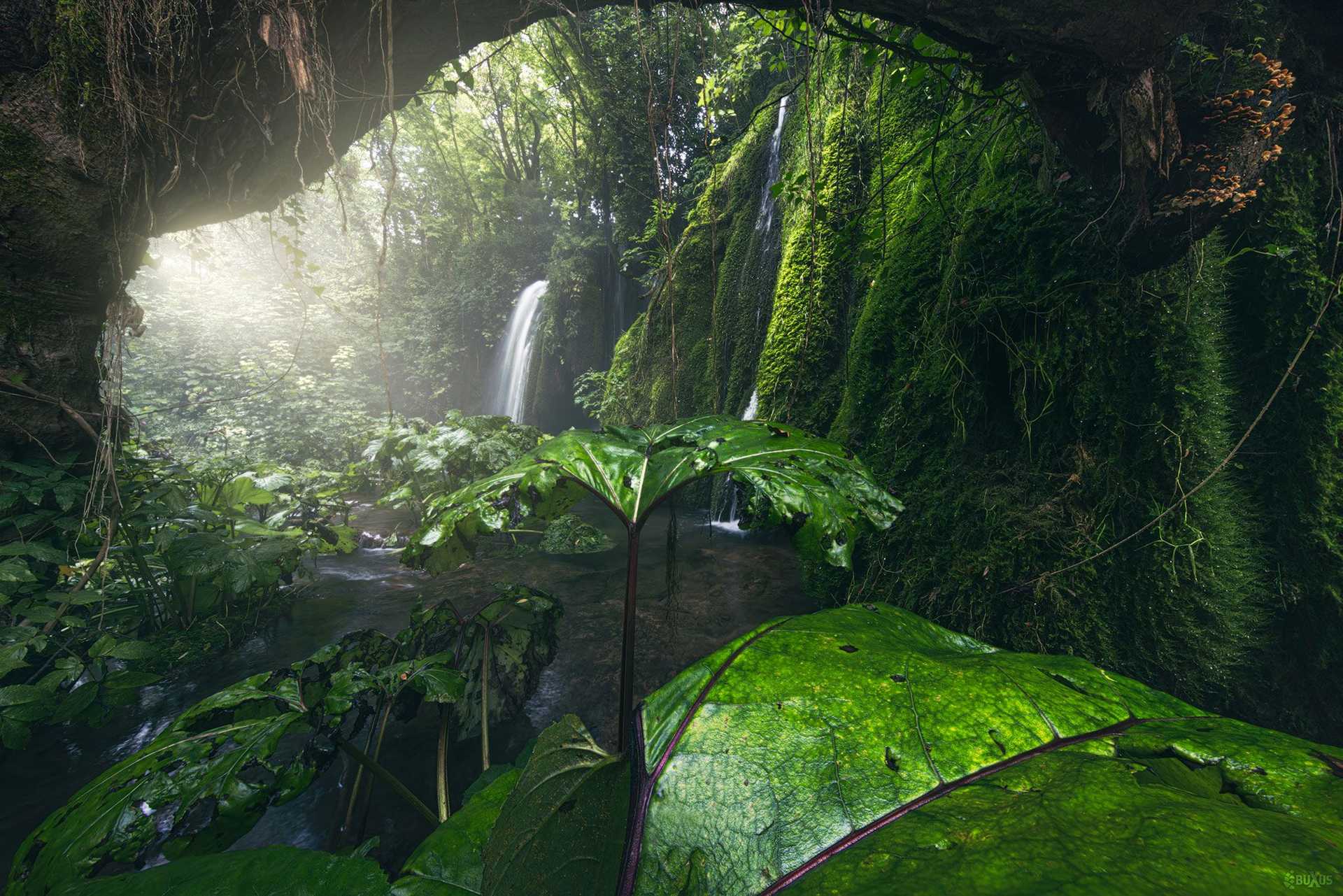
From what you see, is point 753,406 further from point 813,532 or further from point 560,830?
point 560,830

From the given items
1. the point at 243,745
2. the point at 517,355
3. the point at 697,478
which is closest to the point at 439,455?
the point at 243,745

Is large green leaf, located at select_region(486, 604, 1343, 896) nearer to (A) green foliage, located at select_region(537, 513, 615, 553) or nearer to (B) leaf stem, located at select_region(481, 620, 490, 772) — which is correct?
(B) leaf stem, located at select_region(481, 620, 490, 772)

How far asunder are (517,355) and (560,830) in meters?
16.8

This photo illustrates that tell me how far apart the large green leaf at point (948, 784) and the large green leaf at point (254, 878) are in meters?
0.25

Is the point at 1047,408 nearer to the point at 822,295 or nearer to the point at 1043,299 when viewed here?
the point at 1043,299

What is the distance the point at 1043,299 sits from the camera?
2.02m

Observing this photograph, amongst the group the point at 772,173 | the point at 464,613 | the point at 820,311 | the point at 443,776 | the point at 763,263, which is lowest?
the point at 464,613

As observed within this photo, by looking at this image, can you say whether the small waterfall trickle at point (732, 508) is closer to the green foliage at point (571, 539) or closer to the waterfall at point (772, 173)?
the green foliage at point (571, 539)

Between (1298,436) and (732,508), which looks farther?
(732,508)

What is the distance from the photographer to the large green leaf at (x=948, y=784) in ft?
1.30

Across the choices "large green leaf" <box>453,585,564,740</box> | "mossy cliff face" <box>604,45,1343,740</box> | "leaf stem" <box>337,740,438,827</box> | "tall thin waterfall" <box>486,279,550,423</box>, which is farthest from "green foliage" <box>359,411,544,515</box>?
"tall thin waterfall" <box>486,279,550,423</box>

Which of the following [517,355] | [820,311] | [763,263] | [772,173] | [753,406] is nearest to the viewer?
[820,311]

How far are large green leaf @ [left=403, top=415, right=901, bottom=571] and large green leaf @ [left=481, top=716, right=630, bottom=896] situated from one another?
587 millimetres

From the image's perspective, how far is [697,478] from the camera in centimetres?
134
